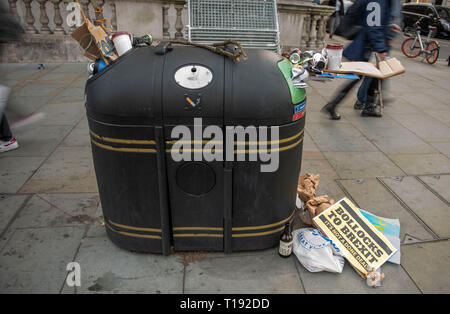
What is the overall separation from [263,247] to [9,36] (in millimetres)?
2692

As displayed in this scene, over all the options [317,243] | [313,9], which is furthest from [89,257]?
[313,9]

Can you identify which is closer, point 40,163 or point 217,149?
point 217,149

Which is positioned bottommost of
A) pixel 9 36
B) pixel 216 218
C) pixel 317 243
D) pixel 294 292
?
pixel 294 292

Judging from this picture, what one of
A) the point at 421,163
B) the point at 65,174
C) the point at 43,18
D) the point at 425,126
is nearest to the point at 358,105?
the point at 425,126

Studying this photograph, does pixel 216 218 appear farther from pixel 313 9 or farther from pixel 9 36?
pixel 313 9

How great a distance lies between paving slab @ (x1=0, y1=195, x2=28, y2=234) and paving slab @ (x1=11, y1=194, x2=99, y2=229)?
0.23ft

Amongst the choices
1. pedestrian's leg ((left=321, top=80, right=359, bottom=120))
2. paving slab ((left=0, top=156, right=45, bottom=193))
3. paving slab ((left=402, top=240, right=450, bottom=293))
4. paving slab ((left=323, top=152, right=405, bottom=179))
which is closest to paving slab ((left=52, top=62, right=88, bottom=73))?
paving slab ((left=0, top=156, right=45, bottom=193))

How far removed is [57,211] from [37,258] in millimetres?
672

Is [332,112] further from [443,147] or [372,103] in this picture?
Answer: [443,147]

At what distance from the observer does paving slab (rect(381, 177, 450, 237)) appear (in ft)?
11.1

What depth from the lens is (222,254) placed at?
2.90 m

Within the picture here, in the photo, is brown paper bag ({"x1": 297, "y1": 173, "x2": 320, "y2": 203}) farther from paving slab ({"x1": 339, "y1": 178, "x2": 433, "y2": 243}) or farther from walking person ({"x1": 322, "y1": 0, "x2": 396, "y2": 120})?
walking person ({"x1": 322, "y1": 0, "x2": 396, "y2": 120})

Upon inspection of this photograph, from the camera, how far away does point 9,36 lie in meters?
2.87

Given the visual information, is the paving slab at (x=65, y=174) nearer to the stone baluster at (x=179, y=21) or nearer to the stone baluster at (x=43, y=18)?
the stone baluster at (x=179, y=21)
